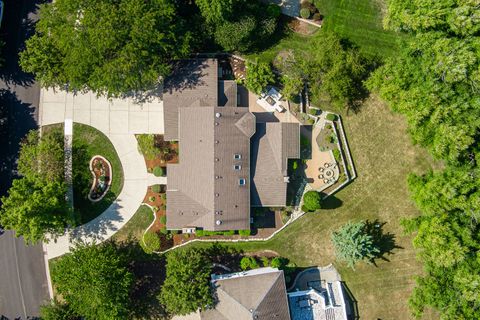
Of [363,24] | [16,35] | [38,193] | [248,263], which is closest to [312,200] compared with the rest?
[248,263]

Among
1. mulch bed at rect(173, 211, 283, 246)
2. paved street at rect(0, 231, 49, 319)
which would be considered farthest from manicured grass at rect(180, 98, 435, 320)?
paved street at rect(0, 231, 49, 319)

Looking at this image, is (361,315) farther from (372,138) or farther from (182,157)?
(182,157)

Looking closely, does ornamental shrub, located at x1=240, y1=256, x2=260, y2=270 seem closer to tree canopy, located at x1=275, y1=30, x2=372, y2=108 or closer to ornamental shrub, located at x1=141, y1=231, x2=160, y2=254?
ornamental shrub, located at x1=141, y1=231, x2=160, y2=254

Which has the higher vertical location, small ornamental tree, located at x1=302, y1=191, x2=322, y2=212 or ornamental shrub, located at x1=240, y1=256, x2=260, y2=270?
small ornamental tree, located at x1=302, y1=191, x2=322, y2=212

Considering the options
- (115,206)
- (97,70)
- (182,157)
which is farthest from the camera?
(115,206)

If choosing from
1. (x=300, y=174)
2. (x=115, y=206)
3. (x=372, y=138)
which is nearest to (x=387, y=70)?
(x=372, y=138)

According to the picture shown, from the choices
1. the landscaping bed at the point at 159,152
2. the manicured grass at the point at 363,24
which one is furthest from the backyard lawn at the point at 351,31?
the landscaping bed at the point at 159,152

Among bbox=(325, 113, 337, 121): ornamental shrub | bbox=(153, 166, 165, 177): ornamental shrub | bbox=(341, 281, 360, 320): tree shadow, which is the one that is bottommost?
bbox=(341, 281, 360, 320): tree shadow

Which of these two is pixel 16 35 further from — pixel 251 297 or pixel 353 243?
pixel 353 243
